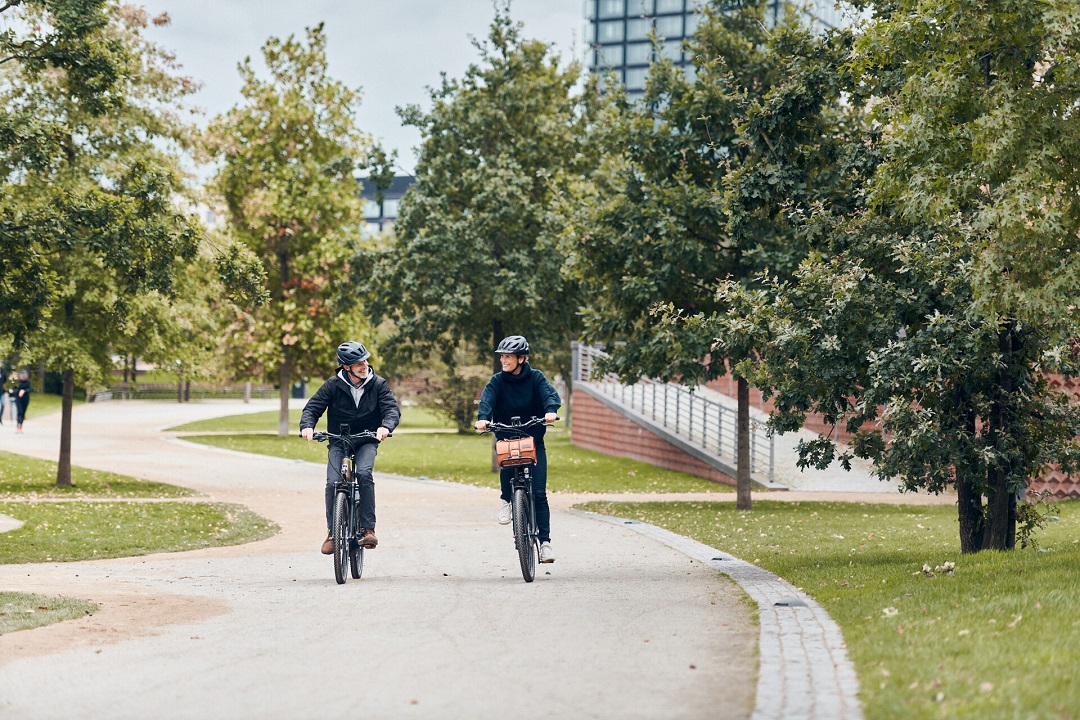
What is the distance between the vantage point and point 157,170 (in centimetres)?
1923

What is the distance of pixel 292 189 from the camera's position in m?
38.2

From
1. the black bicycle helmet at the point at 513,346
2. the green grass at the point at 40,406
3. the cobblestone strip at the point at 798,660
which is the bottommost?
the green grass at the point at 40,406

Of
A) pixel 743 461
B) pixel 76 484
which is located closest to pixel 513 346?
pixel 743 461

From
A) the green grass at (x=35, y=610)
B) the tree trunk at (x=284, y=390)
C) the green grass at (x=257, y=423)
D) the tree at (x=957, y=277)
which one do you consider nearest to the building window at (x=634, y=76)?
the green grass at (x=257, y=423)

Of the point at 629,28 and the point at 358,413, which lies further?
the point at 629,28

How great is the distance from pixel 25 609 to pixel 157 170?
11613 mm

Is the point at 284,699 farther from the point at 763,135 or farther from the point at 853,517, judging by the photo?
the point at 853,517

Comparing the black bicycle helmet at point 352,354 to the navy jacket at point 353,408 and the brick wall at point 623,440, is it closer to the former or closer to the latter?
the navy jacket at point 353,408

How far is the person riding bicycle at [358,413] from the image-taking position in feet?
34.0

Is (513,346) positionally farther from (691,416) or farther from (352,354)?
(691,416)

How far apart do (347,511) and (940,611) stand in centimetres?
458

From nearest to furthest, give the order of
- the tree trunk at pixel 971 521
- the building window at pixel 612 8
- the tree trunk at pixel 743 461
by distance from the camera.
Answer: the tree trunk at pixel 971 521
the tree trunk at pixel 743 461
the building window at pixel 612 8

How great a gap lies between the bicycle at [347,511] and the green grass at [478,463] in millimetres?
14092

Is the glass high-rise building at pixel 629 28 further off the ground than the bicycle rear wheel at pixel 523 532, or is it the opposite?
the glass high-rise building at pixel 629 28
